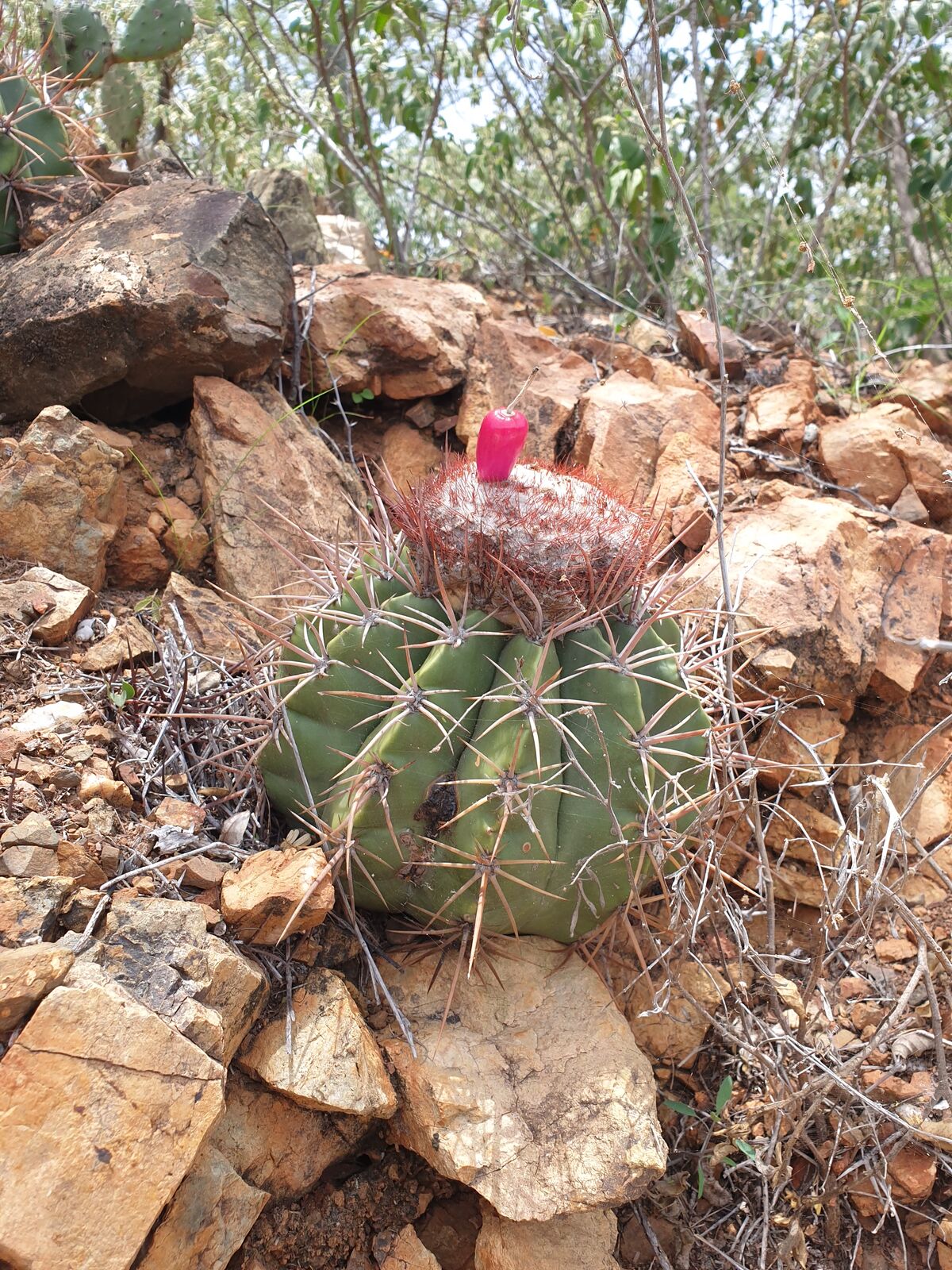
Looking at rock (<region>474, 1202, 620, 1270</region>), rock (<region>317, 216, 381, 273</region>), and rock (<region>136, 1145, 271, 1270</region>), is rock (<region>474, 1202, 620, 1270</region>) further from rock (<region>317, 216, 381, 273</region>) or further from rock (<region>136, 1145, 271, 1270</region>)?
rock (<region>317, 216, 381, 273</region>)

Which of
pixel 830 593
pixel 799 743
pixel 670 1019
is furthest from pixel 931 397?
pixel 670 1019

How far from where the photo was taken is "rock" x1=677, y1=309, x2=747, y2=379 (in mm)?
4227

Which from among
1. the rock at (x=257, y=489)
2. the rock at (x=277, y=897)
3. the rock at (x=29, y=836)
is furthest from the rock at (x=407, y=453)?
the rock at (x=29, y=836)

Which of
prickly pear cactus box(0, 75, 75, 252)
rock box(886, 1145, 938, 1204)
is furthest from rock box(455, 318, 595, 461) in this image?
rock box(886, 1145, 938, 1204)

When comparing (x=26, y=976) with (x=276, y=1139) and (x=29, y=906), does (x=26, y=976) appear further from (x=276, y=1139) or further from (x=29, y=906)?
(x=276, y=1139)

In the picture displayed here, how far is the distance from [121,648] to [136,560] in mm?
488

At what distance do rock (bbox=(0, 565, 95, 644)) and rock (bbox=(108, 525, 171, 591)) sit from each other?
32 centimetres

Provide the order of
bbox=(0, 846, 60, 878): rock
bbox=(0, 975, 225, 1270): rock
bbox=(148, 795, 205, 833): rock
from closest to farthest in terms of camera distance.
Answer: bbox=(0, 975, 225, 1270): rock, bbox=(0, 846, 60, 878): rock, bbox=(148, 795, 205, 833): rock

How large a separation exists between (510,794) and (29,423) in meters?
1.99

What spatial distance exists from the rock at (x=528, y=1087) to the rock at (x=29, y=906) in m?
0.71

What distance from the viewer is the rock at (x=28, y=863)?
1.98 metres

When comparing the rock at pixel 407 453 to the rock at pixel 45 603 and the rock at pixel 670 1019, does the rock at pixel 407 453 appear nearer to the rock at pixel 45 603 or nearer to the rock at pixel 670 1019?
the rock at pixel 45 603

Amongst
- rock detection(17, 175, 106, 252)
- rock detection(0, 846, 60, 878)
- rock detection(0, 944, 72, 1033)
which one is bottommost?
rock detection(0, 846, 60, 878)

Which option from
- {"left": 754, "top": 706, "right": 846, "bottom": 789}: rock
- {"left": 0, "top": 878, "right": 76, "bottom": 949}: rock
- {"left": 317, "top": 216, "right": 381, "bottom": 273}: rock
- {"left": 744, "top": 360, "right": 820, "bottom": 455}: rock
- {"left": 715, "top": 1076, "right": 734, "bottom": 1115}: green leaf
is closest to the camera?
{"left": 0, "top": 878, "right": 76, "bottom": 949}: rock
